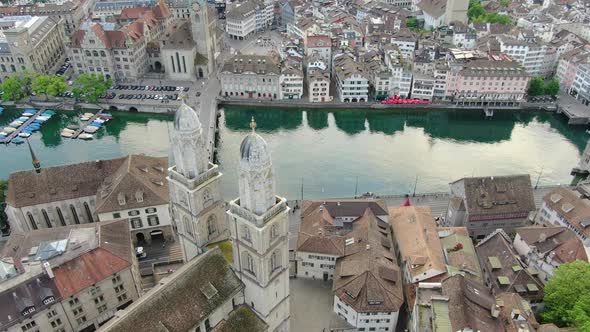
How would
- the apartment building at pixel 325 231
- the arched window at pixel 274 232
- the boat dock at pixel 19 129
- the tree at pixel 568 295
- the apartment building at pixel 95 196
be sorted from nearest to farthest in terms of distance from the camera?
the arched window at pixel 274 232 < the tree at pixel 568 295 < the apartment building at pixel 325 231 < the apartment building at pixel 95 196 < the boat dock at pixel 19 129

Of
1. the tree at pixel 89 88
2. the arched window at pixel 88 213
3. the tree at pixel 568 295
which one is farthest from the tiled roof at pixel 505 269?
the tree at pixel 89 88

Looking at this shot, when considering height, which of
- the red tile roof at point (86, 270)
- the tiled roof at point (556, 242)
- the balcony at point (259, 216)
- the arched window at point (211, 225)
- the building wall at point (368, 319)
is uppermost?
the balcony at point (259, 216)

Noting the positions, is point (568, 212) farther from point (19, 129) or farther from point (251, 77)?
point (19, 129)

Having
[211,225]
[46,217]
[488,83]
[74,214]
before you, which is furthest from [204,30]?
[211,225]

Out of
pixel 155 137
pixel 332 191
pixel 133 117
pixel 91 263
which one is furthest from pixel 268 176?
pixel 133 117

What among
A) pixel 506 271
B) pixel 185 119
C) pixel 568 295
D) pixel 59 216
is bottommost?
pixel 506 271

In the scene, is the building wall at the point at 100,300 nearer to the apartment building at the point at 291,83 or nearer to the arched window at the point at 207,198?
the arched window at the point at 207,198
